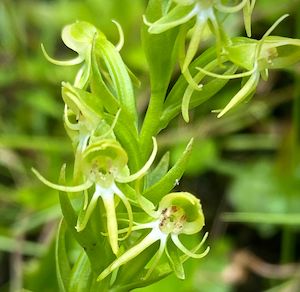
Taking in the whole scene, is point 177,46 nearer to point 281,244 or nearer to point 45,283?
point 45,283

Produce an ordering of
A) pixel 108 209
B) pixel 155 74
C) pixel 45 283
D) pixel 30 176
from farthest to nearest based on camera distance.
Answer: pixel 30 176 < pixel 45 283 < pixel 155 74 < pixel 108 209

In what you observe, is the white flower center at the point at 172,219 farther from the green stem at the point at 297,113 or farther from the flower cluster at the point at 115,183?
the green stem at the point at 297,113

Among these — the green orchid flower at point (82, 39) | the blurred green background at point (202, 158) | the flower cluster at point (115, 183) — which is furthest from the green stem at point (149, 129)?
the blurred green background at point (202, 158)

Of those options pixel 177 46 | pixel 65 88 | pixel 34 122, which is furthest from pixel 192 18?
pixel 34 122

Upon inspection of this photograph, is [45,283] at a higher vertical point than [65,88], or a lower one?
lower

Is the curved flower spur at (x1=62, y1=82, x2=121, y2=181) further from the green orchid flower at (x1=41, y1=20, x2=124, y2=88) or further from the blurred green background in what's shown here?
the blurred green background

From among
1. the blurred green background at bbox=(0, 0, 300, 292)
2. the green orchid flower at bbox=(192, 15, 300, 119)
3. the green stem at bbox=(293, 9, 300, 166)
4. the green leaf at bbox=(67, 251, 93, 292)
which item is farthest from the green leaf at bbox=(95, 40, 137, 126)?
the green stem at bbox=(293, 9, 300, 166)

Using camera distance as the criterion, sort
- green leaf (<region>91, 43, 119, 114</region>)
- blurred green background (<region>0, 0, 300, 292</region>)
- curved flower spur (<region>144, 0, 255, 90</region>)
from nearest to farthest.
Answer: curved flower spur (<region>144, 0, 255, 90</region>) < green leaf (<region>91, 43, 119, 114</region>) < blurred green background (<region>0, 0, 300, 292</region>)
